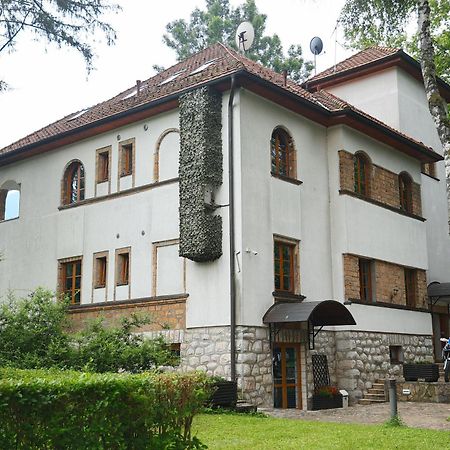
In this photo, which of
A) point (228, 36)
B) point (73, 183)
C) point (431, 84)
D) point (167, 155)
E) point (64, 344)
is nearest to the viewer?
point (431, 84)

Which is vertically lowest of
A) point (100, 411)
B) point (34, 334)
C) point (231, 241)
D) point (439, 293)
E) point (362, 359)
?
point (100, 411)

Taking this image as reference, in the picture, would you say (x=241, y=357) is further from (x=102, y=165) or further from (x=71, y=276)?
(x=102, y=165)

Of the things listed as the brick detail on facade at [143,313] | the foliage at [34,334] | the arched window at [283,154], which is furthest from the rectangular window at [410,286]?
the foliage at [34,334]

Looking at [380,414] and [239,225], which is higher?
[239,225]

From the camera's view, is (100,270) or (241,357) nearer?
(241,357)

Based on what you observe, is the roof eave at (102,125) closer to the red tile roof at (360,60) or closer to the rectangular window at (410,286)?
the red tile roof at (360,60)

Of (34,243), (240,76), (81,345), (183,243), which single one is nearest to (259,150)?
(240,76)

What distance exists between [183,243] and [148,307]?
234 centimetres

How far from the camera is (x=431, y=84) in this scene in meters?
14.6

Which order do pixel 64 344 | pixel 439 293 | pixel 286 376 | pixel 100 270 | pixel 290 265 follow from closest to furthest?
pixel 64 344
pixel 286 376
pixel 290 265
pixel 100 270
pixel 439 293

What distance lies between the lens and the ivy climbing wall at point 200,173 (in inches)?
673

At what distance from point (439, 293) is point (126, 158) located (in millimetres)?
11685

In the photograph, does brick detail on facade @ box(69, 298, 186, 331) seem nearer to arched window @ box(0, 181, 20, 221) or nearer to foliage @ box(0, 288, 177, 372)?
foliage @ box(0, 288, 177, 372)

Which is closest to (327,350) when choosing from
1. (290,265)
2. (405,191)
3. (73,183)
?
(290,265)
